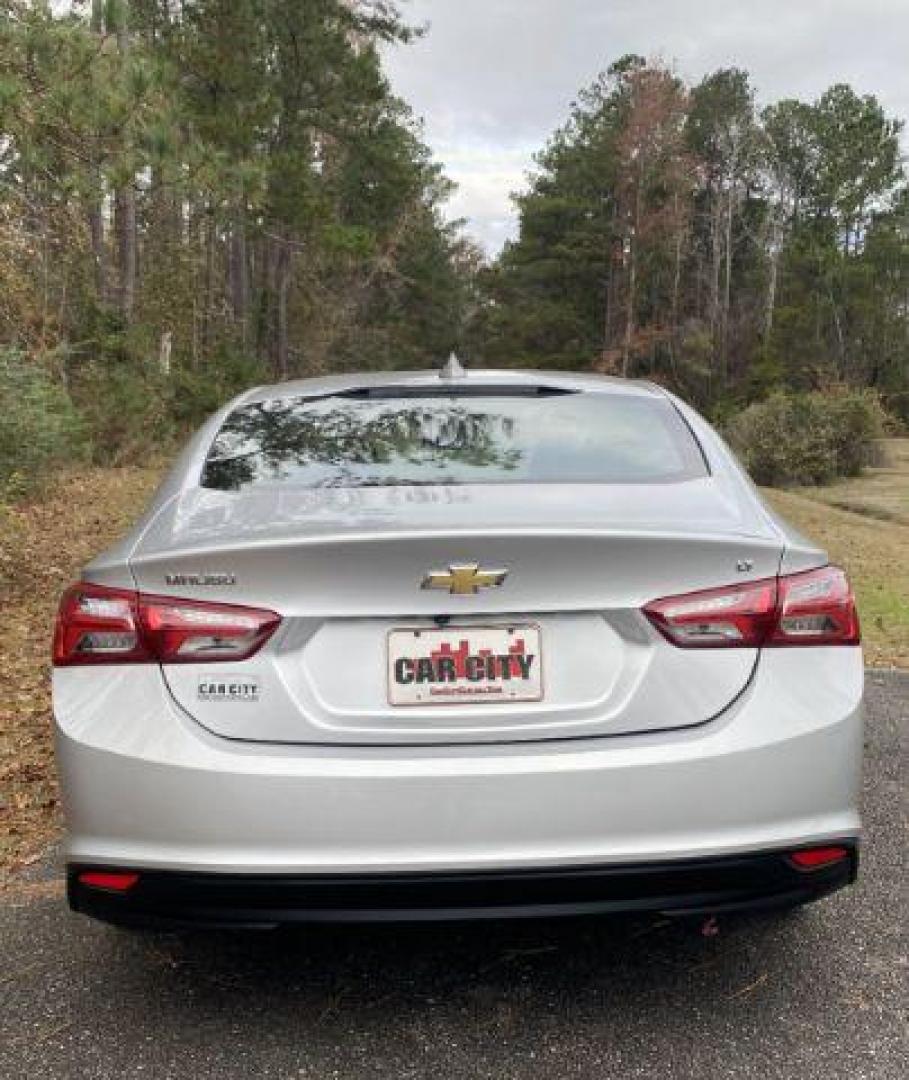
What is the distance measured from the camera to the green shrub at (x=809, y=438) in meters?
22.9

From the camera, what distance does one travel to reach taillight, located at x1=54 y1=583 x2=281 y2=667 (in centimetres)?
216

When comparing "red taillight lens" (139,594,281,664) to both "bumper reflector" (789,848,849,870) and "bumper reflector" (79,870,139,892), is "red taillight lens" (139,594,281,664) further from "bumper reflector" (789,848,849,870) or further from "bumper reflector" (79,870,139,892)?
"bumper reflector" (789,848,849,870)

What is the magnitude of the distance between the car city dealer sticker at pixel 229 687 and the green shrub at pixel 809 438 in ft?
71.9

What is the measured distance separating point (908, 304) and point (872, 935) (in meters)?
52.5

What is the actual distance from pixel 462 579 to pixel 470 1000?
1.12m

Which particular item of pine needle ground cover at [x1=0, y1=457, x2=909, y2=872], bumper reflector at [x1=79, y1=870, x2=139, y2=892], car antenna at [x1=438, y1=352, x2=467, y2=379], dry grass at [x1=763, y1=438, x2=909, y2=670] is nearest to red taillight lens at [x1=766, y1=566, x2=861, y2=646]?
bumper reflector at [x1=79, y1=870, x2=139, y2=892]

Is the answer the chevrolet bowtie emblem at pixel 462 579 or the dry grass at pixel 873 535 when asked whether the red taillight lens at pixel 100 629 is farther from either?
the dry grass at pixel 873 535

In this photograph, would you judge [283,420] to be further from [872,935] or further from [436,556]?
[872,935]

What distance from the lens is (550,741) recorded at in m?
2.17

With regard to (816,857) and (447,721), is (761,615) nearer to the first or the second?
(816,857)

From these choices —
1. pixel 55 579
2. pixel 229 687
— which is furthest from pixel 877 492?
pixel 229 687

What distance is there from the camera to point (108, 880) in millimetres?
2242

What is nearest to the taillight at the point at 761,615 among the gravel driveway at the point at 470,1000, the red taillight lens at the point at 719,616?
the red taillight lens at the point at 719,616

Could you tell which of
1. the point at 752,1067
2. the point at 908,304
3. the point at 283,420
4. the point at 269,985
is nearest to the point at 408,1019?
the point at 269,985
